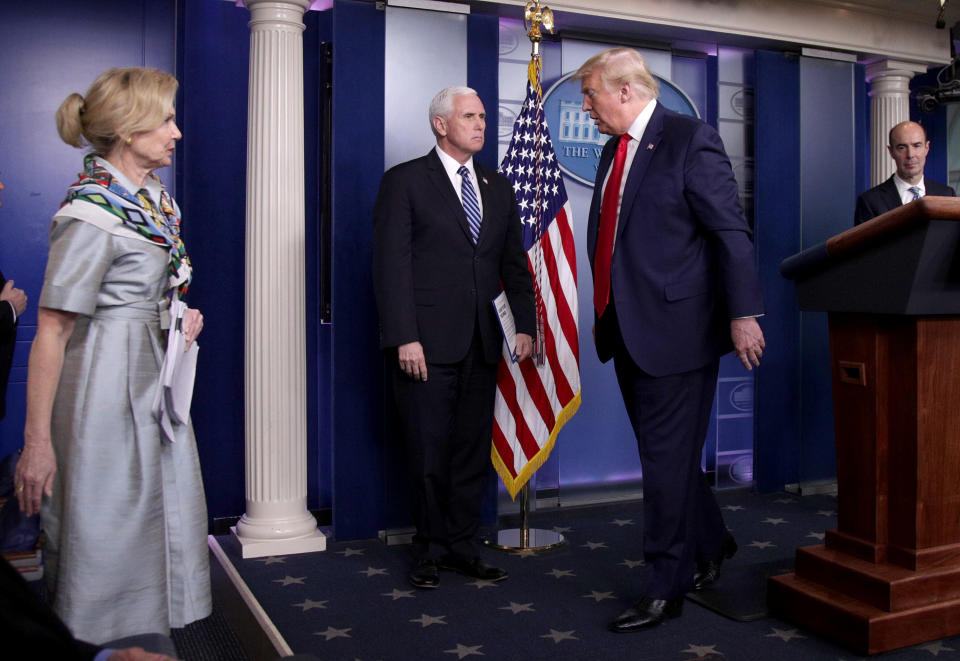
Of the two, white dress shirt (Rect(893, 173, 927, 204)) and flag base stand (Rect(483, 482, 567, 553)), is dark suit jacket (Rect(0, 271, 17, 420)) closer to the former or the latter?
flag base stand (Rect(483, 482, 567, 553))

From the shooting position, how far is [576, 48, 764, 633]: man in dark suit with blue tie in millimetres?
2605

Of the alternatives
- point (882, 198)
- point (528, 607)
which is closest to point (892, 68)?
point (882, 198)

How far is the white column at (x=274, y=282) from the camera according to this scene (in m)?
3.58

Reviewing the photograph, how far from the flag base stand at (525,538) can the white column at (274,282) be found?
74 cm

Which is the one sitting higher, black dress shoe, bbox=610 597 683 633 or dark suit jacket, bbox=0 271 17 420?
dark suit jacket, bbox=0 271 17 420

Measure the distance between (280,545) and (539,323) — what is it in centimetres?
138

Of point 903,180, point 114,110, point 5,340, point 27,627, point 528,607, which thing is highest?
point 903,180

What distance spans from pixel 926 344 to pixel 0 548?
8.82 ft

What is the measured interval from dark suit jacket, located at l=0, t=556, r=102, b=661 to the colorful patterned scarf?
42.2 inches

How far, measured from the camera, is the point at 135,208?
75.5 inches

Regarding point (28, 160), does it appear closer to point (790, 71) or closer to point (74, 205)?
point (74, 205)

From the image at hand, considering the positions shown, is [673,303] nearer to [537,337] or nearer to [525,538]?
[537,337]

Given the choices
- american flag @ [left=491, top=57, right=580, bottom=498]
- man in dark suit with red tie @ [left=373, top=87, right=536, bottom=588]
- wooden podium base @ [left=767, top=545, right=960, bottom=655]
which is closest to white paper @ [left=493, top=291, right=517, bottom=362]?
man in dark suit with red tie @ [left=373, top=87, right=536, bottom=588]

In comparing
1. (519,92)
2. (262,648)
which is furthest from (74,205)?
(519,92)
